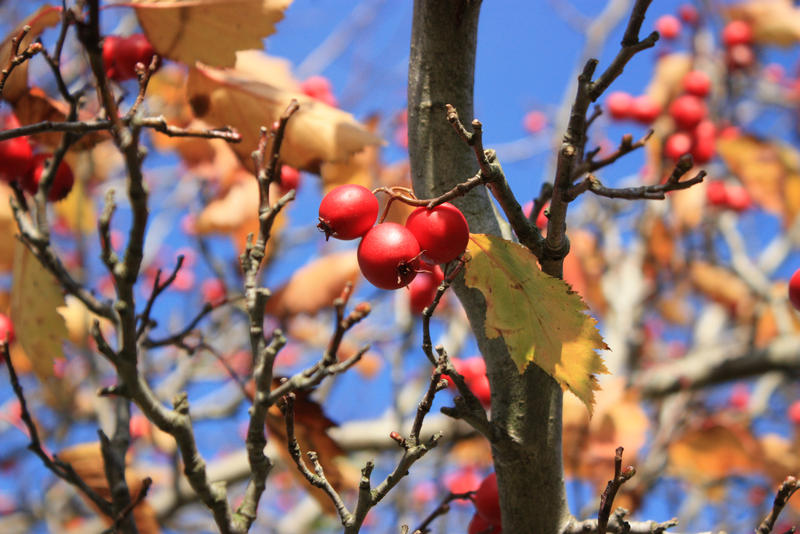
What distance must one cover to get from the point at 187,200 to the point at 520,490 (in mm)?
4406

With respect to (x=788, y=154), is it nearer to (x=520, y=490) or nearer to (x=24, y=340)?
(x=520, y=490)

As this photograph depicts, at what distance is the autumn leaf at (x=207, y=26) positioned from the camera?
1.38 m

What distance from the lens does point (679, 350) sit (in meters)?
6.19

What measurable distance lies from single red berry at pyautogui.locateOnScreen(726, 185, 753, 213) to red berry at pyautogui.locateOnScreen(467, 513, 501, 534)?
10.5ft

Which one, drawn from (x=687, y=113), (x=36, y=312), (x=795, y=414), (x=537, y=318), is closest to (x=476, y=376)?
(x=537, y=318)

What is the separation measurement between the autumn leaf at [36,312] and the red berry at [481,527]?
961mm

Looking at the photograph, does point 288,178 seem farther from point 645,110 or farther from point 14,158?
point 645,110

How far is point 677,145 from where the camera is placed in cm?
331

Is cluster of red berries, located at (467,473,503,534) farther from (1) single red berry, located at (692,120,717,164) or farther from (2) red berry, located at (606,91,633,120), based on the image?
(2) red berry, located at (606,91,633,120)

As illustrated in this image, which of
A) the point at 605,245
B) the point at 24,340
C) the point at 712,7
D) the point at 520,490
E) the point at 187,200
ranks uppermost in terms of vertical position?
the point at 712,7

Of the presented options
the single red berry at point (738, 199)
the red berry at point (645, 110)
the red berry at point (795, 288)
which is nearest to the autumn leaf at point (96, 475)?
the red berry at point (795, 288)

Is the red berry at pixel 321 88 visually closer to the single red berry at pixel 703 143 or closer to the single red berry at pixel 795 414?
the single red berry at pixel 703 143

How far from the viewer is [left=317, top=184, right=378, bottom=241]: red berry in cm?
108

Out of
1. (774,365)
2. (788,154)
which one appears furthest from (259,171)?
(788,154)
